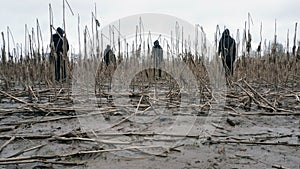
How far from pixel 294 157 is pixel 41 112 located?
2.39 metres

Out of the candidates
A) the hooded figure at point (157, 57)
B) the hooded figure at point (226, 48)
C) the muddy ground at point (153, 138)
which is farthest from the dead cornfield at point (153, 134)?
the hooded figure at point (157, 57)

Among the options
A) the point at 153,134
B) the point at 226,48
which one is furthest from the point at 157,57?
the point at 153,134

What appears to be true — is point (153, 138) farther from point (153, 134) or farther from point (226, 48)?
point (226, 48)

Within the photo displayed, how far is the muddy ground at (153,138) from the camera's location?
5.41ft

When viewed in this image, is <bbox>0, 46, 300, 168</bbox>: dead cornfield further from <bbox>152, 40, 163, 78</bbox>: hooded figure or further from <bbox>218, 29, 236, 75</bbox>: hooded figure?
<bbox>152, 40, 163, 78</bbox>: hooded figure

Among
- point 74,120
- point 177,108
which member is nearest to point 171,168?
point 74,120

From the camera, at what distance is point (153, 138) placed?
2104 mm

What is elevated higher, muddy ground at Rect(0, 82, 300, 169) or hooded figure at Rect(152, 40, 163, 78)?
hooded figure at Rect(152, 40, 163, 78)

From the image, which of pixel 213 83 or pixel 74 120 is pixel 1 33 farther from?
pixel 213 83

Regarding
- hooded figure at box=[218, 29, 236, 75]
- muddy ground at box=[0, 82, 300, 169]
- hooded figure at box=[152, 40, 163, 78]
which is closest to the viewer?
muddy ground at box=[0, 82, 300, 169]

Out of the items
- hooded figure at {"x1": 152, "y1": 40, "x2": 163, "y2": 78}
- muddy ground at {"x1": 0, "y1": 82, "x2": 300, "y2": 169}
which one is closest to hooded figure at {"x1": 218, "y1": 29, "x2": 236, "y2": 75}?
muddy ground at {"x1": 0, "y1": 82, "x2": 300, "y2": 169}

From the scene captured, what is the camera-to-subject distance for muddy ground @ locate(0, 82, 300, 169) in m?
1.65

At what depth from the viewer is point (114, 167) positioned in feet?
5.16

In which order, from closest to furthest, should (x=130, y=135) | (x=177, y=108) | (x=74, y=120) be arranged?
(x=130, y=135), (x=74, y=120), (x=177, y=108)
